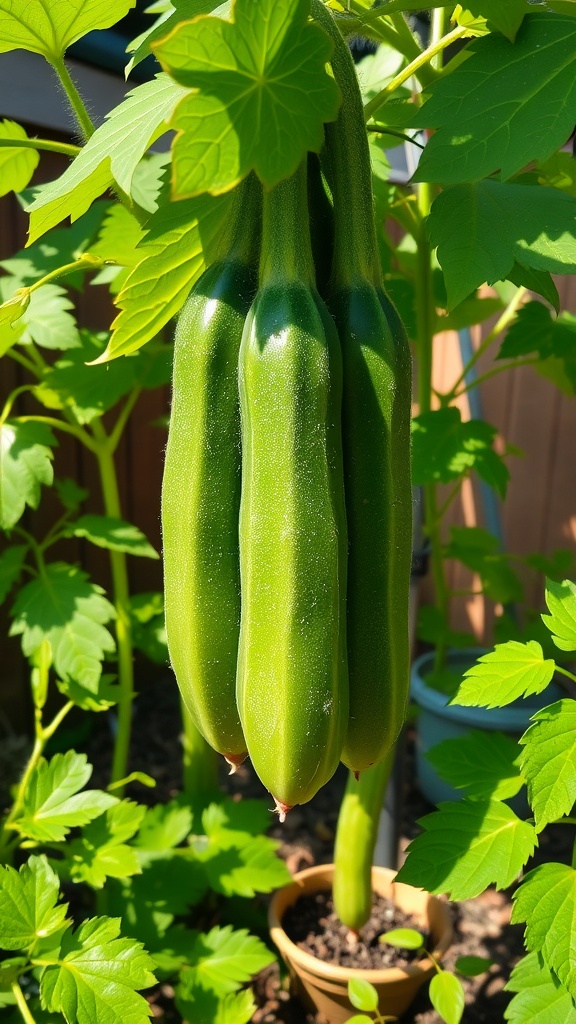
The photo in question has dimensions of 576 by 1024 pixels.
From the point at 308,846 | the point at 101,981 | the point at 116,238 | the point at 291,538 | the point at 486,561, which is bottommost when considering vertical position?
the point at 308,846

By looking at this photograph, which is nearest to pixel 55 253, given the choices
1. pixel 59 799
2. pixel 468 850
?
pixel 59 799

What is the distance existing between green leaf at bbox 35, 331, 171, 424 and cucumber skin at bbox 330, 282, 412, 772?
71 centimetres

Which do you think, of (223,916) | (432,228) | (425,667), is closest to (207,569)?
(432,228)

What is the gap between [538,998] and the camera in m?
0.79

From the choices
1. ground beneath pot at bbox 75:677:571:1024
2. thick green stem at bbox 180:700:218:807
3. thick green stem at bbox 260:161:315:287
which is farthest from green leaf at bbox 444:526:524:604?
thick green stem at bbox 260:161:315:287

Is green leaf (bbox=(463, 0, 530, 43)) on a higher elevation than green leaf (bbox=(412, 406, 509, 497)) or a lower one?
higher

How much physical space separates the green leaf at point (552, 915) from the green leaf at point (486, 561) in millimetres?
913

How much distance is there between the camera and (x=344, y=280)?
0.47 m

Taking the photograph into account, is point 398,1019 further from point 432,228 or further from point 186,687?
point 432,228

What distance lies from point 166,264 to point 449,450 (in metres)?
0.70

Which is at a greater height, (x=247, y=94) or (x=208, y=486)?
(x=247, y=94)

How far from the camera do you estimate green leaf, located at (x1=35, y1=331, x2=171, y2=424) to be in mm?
1146

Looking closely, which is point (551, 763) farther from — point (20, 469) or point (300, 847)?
point (300, 847)

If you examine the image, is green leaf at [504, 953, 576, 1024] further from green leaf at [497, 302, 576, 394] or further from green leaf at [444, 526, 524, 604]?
green leaf at [444, 526, 524, 604]
